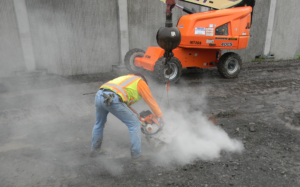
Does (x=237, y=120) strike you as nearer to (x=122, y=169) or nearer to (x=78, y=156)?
(x=122, y=169)

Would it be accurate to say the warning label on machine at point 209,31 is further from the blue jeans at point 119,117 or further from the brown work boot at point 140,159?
the brown work boot at point 140,159

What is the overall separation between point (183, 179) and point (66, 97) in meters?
3.88

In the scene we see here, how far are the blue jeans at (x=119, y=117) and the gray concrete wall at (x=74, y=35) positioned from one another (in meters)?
5.15

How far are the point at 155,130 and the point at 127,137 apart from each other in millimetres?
822

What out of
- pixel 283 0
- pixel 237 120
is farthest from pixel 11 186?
pixel 283 0

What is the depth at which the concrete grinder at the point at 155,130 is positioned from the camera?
3250mm

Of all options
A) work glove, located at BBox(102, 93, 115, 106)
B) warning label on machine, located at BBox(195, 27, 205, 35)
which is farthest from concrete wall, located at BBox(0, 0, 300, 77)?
work glove, located at BBox(102, 93, 115, 106)

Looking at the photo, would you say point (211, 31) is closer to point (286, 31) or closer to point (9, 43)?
point (9, 43)

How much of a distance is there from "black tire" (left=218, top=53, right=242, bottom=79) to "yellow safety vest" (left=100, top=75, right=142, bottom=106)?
191 inches

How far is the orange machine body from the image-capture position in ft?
20.8

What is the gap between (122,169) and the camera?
3.05 m

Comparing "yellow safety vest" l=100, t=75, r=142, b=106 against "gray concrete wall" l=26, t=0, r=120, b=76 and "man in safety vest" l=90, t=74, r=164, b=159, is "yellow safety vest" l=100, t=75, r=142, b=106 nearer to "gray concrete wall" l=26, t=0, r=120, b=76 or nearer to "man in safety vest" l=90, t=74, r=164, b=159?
"man in safety vest" l=90, t=74, r=164, b=159

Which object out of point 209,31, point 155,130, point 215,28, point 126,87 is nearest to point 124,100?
point 126,87

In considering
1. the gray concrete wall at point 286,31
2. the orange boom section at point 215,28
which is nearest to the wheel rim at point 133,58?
the orange boom section at point 215,28
